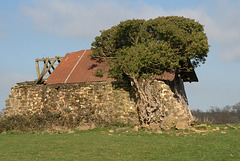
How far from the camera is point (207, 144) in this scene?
12.4 metres

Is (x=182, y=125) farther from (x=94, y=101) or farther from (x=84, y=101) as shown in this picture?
(x=84, y=101)

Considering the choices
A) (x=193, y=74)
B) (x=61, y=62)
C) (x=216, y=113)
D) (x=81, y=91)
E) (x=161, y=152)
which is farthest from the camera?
(x=216, y=113)

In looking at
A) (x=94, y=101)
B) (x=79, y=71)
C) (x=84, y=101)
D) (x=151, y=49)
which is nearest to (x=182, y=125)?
(x=151, y=49)

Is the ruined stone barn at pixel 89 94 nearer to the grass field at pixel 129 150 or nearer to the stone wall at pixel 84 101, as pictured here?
the stone wall at pixel 84 101

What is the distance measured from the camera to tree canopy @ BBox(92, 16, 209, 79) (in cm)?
1975

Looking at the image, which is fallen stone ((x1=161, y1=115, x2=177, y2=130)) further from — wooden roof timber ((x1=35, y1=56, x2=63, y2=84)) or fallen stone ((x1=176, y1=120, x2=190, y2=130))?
wooden roof timber ((x1=35, y1=56, x2=63, y2=84))

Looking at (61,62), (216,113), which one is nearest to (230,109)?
(216,113)

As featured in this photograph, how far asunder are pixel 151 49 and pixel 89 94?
5.86 m

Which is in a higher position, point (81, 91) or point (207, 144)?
point (81, 91)

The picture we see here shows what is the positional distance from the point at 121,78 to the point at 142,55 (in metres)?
2.46

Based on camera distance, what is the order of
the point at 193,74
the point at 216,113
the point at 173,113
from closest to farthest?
A: the point at 173,113 < the point at 193,74 < the point at 216,113

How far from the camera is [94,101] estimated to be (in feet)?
72.3

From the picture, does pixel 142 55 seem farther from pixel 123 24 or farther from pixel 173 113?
pixel 173 113

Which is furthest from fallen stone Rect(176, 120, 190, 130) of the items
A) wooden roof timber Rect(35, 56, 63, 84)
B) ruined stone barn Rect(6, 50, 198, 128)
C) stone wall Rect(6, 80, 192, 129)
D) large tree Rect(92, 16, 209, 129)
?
wooden roof timber Rect(35, 56, 63, 84)
